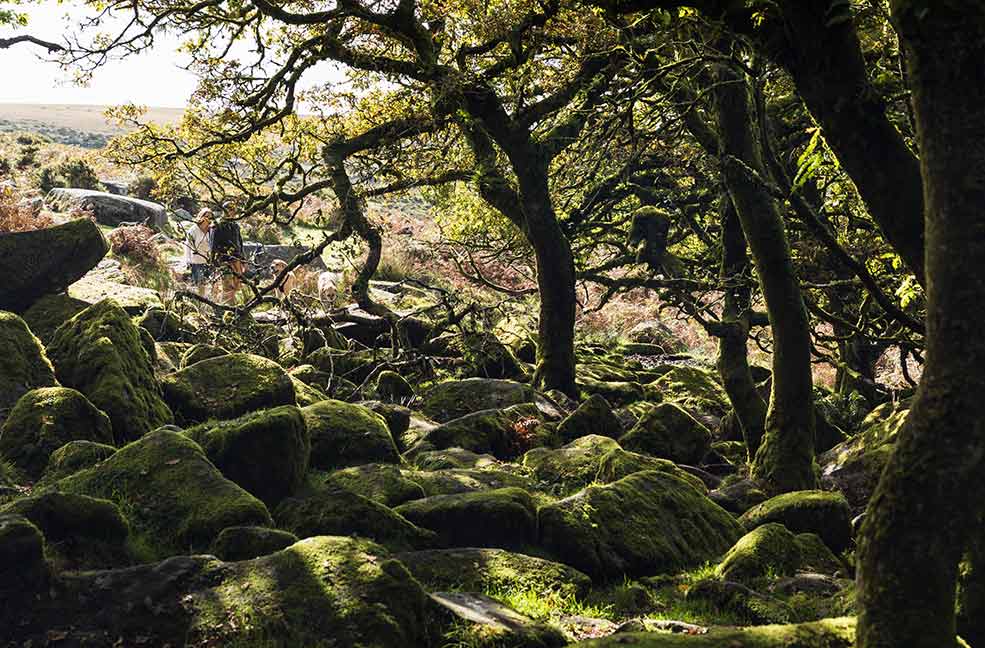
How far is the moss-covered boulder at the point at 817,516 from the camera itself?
8.94 metres

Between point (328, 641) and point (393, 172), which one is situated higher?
point (393, 172)

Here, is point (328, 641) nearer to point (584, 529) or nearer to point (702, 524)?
point (584, 529)

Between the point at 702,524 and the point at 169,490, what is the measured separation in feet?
16.1

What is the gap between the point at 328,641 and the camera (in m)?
5.21

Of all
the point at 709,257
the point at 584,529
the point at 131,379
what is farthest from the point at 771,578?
the point at 709,257

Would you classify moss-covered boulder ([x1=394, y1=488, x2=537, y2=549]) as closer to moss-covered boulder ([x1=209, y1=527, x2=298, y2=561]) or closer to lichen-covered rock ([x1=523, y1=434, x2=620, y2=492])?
moss-covered boulder ([x1=209, y1=527, x2=298, y2=561])

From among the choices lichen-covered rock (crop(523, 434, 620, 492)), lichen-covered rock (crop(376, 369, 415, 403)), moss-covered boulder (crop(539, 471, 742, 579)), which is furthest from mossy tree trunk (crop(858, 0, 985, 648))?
lichen-covered rock (crop(376, 369, 415, 403))

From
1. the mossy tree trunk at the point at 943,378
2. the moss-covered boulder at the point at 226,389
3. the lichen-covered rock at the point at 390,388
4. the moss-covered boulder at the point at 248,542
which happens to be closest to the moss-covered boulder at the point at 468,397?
the lichen-covered rock at the point at 390,388

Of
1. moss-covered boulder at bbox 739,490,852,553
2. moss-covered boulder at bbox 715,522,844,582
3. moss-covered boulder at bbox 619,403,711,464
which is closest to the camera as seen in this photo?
moss-covered boulder at bbox 715,522,844,582

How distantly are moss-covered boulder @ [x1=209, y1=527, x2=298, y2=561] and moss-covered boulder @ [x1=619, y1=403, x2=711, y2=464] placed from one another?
6.95 meters

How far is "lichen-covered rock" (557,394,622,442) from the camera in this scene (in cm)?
1364

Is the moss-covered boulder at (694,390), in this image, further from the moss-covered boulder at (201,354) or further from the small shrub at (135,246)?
the small shrub at (135,246)

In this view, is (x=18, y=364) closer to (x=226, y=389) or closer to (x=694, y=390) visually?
(x=226, y=389)

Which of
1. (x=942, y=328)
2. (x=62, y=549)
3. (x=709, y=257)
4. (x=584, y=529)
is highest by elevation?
(x=709, y=257)
